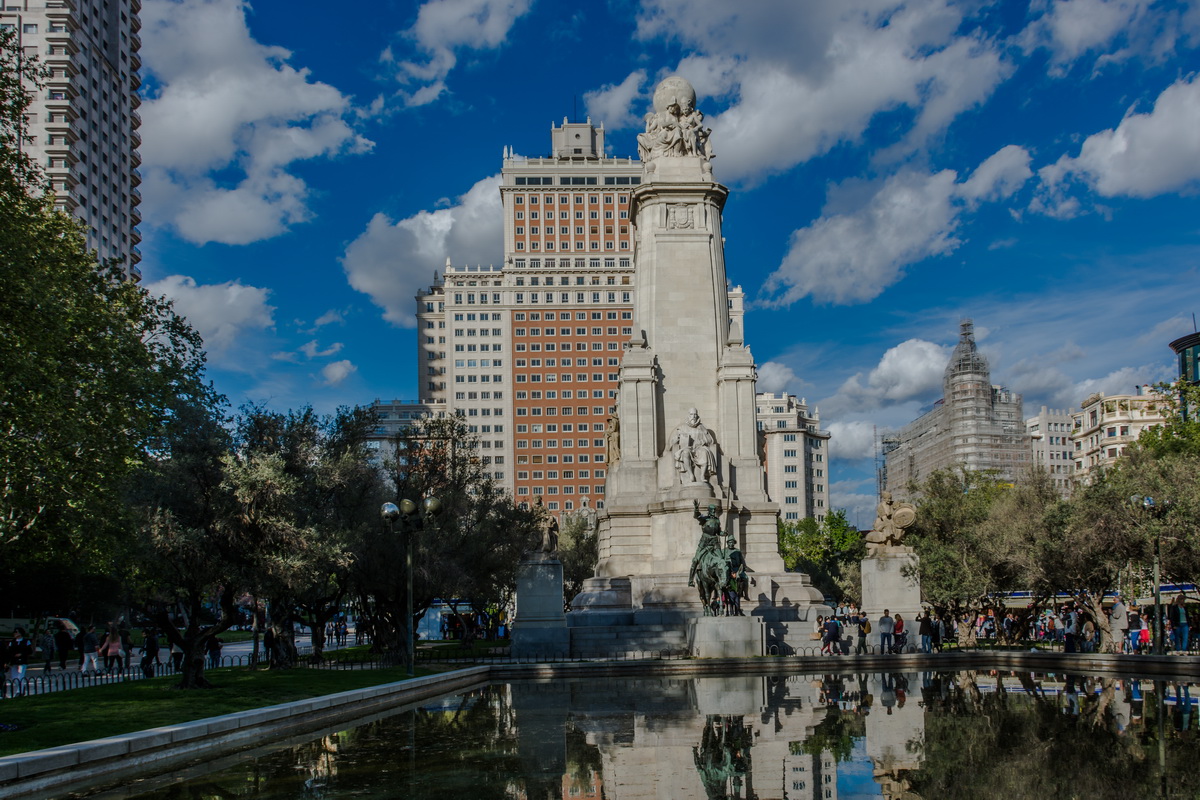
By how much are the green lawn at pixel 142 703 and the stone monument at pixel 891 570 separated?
16.2m

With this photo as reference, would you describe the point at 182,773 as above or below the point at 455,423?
below

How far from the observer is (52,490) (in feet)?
75.7

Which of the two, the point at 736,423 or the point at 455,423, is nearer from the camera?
the point at 736,423

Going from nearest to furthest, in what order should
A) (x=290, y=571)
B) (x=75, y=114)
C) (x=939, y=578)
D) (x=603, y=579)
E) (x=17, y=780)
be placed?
(x=17, y=780)
(x=290, y=571)
(x=603, y=579)
(x=939, y=578)
(x=75, y=114)

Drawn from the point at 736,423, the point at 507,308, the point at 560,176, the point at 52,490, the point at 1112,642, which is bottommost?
the point at 1112,642

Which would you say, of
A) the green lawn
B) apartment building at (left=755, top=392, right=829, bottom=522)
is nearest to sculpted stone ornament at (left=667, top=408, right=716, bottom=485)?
the green lawn

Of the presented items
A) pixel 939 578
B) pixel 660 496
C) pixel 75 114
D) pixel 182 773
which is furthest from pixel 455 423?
pixel 75 114

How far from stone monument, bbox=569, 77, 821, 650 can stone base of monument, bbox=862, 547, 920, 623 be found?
209cm

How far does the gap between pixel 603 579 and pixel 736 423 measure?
733 cm

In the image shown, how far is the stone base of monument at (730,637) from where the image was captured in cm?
2684

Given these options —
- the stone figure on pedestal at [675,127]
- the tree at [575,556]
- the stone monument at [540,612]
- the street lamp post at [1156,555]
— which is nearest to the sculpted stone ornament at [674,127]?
the stone figure on pedestal at [675,127]

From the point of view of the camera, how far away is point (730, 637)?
26922mm

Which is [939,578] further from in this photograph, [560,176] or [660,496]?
[560,176]

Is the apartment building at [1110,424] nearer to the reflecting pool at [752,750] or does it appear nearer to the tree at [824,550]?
the tree at [824,550]
